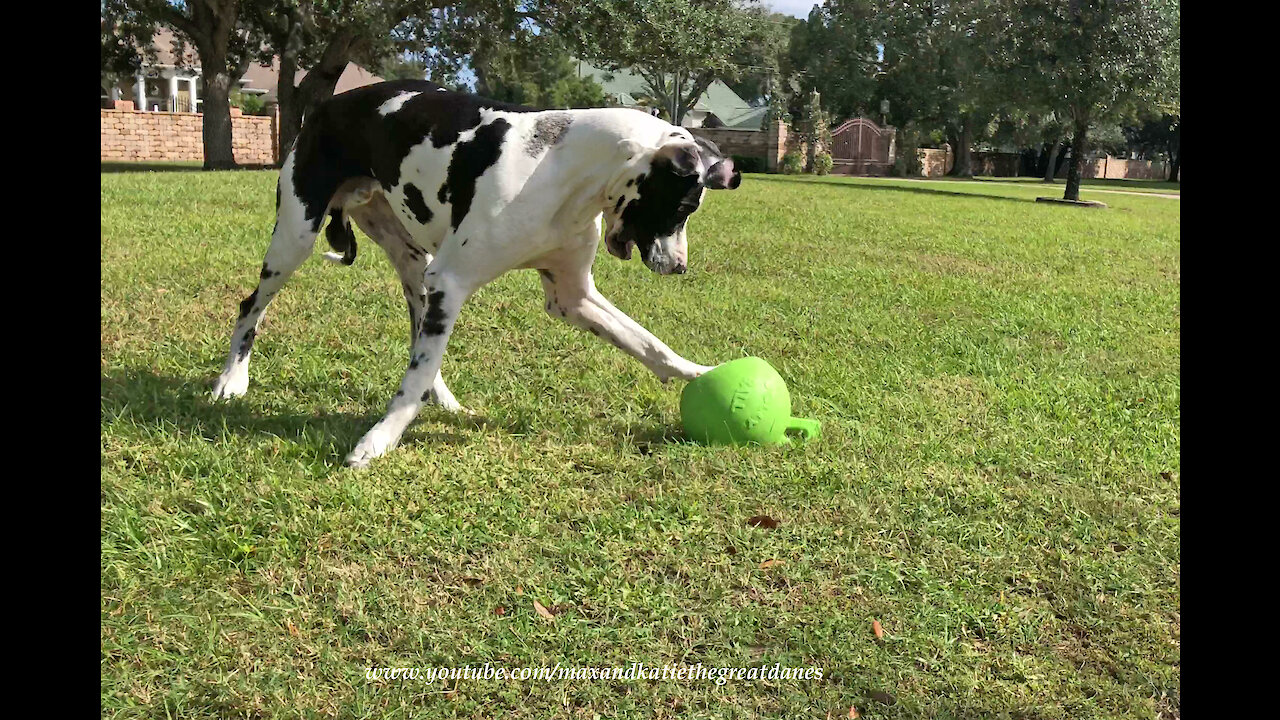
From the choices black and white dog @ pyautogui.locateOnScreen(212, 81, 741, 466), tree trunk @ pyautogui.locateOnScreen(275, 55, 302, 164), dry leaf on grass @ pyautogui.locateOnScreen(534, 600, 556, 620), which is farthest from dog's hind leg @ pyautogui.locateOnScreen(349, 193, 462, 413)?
tree trunk @ pyautogui.locateOnScreen(275, 55, 302, 164)

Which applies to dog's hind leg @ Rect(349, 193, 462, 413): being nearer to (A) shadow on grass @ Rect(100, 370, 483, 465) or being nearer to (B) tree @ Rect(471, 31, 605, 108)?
(A) shadow on grass @ Rect(100, 370, 483, 465)

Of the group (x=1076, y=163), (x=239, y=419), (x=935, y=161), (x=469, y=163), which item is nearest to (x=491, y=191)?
(x=469, y=163)

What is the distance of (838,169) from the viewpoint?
44.6 meters

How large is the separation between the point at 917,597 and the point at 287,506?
2.39 m

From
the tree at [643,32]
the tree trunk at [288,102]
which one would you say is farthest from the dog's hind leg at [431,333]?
the tree trunk at [288,102]

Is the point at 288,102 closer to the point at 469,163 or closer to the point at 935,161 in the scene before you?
the point at 469,163

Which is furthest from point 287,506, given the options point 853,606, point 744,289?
point 744,289

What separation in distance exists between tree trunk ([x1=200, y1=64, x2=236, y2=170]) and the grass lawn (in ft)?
62.4

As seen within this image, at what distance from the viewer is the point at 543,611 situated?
3.25m

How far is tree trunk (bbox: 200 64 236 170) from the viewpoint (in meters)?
24.8

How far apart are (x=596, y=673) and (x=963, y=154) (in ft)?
174

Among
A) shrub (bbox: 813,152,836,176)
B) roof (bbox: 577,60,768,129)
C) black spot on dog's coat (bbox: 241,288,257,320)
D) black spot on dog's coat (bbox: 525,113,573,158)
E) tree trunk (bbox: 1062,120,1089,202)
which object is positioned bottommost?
black spot on dog's coat (bbox: 241,288,257,320)

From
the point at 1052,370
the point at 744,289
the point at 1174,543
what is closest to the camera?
the point at 1174,543

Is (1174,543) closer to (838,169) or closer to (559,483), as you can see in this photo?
(559,483)
